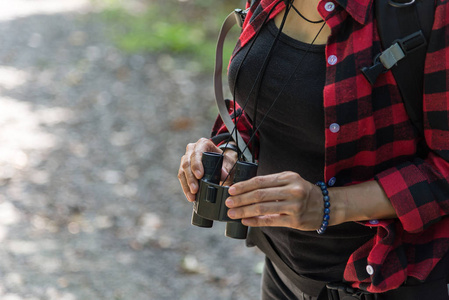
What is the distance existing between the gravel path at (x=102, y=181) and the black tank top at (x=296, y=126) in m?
2.21

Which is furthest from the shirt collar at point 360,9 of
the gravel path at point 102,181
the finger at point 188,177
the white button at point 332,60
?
the gravel path at point 102,181

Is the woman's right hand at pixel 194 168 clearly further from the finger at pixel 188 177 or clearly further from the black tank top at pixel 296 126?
the black tank top at pixel 296 126

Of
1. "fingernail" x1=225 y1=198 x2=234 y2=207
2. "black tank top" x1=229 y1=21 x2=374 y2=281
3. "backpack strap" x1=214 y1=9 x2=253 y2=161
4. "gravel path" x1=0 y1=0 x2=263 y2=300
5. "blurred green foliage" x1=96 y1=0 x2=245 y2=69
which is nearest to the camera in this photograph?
"fingernail" x1=225 y1=198 x2=234 y2=207

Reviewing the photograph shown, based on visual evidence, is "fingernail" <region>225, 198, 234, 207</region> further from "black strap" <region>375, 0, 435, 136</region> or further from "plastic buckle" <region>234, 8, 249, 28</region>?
"plastic buckle" <region>234, 8, 249, 28</region>

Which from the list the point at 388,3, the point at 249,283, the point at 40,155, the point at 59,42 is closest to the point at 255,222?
the point at 388,3

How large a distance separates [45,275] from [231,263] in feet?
4.42

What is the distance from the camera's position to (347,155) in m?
1.69

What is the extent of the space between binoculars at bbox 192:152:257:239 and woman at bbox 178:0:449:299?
5 centimetres

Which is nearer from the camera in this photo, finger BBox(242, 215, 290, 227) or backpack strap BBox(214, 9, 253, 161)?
finger BBox(242, 215, 290, 227)

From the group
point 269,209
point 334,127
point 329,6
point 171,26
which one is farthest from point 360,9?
point 171,26

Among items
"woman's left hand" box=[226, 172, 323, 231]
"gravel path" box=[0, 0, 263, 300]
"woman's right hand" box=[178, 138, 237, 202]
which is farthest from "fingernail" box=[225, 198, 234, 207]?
"gravel path" box=[0, 0, 263, 300]

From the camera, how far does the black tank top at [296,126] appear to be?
172 centimetres

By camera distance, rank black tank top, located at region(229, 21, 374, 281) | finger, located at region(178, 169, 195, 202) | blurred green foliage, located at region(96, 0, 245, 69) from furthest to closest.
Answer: blurred green foliage, located at region(96, 0, 245, 69), finger, located at region(178, 169, 195, 202), black tank top, located at region(229, 21, 374, 281)

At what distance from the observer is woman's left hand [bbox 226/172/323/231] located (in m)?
1.55
